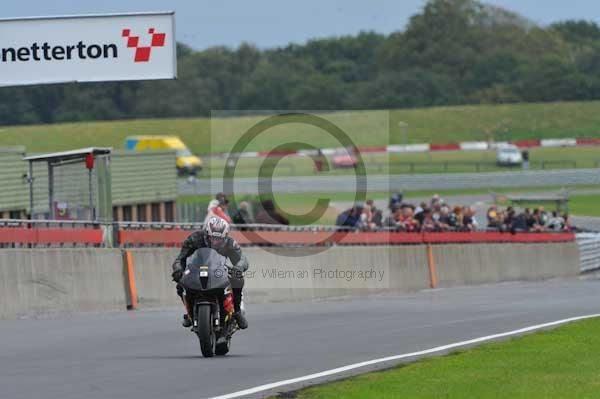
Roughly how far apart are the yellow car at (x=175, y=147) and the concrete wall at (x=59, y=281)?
155 feet

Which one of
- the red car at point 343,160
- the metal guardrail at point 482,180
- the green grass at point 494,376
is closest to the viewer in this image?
the green grass at point 494,376

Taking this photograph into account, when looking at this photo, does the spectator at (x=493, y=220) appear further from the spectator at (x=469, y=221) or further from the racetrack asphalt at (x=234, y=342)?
the racetrack asphalt at (x=234, y=342)

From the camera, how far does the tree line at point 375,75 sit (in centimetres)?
6975

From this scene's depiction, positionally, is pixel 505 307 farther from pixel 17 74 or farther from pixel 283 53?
pixel 283 53

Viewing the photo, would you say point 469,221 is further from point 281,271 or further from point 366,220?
point 281,271

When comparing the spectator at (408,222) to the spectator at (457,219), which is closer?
the spectator at (408,222)

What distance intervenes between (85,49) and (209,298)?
9.06m

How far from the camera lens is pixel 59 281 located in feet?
67.2

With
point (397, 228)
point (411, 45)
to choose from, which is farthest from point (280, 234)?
point (411, 45)

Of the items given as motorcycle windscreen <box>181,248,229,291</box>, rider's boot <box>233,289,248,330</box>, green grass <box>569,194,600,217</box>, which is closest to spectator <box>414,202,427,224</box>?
rider's boot <box>233,289,248,330</box>

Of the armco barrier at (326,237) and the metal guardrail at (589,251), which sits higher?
the armco barrier at (326,237)

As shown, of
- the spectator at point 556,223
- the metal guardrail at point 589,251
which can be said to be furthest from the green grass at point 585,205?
the metal guardrail at point 589,251

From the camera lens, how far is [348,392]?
35.4 feet

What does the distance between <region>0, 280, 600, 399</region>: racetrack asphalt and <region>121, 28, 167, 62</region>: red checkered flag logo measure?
3.80 metres
